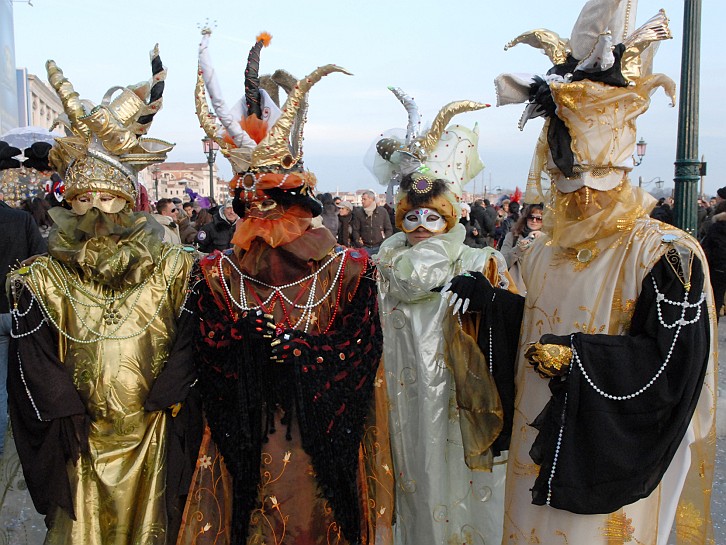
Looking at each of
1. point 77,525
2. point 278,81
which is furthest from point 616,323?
point 77,525

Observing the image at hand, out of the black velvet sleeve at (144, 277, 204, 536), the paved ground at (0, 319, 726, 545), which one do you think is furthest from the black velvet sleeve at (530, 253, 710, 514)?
the paved ground at (0, 319, 726, 545)

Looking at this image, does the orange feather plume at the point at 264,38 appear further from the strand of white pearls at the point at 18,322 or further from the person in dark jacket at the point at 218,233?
the person in dark jacket at the point at 218,233

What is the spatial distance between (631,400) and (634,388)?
43 mm

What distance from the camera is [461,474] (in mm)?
3311

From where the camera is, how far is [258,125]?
2705 mm

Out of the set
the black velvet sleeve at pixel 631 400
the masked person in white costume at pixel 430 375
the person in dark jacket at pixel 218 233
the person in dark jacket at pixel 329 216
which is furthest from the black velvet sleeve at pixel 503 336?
the person in dark jacket at pixel 329 216

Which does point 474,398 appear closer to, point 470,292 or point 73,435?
point 470,292

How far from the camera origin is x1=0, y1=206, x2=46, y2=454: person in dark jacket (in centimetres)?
429

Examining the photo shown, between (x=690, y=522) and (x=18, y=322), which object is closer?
(x=690, y=522)

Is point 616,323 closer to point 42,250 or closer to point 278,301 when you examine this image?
→ point 278,301

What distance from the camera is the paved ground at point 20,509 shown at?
303 centimetres

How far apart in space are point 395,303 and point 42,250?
269cm

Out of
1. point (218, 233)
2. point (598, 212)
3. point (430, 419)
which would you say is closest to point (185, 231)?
point (218, 233)

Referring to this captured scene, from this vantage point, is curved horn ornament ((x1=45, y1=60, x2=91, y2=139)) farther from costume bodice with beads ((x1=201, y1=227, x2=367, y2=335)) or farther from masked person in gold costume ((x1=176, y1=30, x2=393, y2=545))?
costume bodice with beads ((x1=201, y1=227, x2=367, y2=335))
